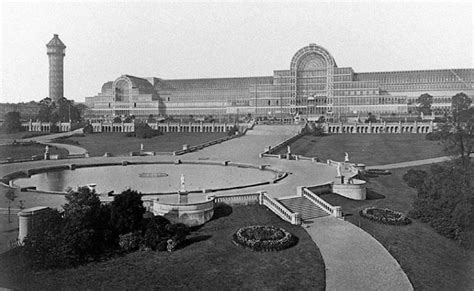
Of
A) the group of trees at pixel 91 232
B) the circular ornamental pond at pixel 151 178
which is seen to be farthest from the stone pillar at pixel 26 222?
the circular ornamental pond at pixel 151 178

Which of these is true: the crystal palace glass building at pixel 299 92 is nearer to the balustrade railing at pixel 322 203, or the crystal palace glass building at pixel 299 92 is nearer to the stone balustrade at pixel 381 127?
the stone balustrade at pixel 381 127

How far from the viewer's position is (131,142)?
308 feet

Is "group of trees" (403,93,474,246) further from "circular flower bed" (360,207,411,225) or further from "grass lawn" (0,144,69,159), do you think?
"grass lawn" (0,144,69,159)

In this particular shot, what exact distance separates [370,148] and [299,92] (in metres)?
76.5

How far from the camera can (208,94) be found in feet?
557

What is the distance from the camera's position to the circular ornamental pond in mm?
37688

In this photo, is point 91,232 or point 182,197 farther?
point 182,197

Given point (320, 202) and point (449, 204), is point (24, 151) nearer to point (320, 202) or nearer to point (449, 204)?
point (320, 202)

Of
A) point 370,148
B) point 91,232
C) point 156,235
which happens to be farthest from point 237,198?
point 370,148

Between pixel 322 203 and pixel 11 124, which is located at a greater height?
pixel 11 124

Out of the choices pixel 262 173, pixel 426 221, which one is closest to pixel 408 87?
pixel 262 173

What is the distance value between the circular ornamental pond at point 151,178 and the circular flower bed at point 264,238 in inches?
340

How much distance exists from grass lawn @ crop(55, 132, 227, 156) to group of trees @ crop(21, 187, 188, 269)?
53.4 m

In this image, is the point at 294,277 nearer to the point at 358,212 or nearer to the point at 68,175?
the point at 358,212
